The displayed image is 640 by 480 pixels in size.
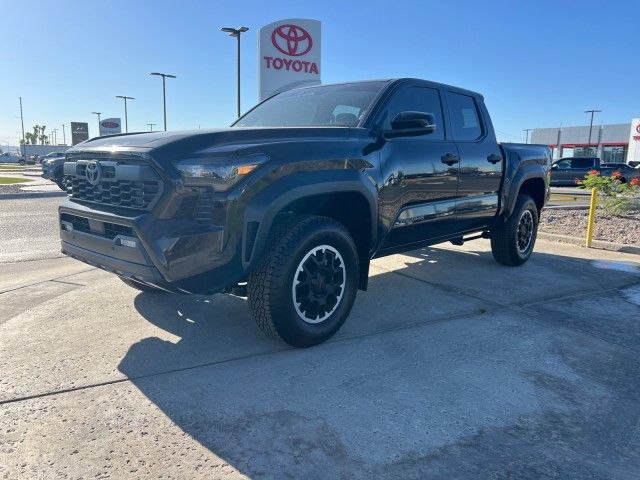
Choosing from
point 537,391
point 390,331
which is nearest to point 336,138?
point 390,331

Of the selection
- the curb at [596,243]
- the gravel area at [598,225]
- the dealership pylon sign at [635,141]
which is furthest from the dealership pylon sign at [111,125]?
the dealership pylon sign at [635,141]

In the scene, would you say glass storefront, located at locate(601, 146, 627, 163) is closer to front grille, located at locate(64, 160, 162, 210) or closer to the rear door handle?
the rear door handle

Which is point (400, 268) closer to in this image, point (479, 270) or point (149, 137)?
point (479, 270)

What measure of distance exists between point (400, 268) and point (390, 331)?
7.38 feet

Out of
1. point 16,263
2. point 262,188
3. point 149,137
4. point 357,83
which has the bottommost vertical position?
point 16,263

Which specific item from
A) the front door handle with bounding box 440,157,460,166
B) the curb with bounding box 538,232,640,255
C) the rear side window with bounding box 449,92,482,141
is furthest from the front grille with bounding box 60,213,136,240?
the curb with bounding box 538,232,640,255

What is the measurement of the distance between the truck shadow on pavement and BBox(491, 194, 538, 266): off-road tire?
1326 millimetres

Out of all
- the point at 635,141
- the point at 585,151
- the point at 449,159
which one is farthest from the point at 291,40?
the point at 585,151

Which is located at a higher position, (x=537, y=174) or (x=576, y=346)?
(x=537, y=174)

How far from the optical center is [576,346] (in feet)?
12.3

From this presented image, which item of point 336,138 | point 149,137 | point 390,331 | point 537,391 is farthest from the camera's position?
point 390,331

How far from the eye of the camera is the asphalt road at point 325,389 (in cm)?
231

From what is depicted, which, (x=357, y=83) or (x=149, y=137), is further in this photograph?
(x=357, y=83)

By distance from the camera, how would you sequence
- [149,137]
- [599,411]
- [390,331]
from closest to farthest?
[599,411], [149,137], [390,331]
